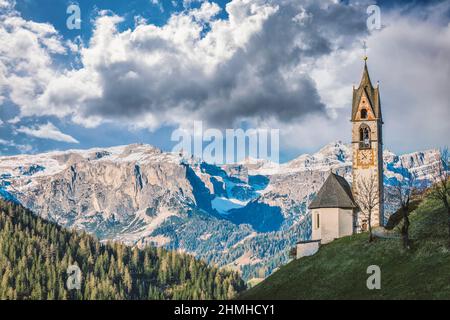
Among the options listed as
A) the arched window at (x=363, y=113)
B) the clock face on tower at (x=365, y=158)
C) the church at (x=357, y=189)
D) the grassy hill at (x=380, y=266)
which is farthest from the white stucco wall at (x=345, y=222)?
the arched window at (x=363, y=113)

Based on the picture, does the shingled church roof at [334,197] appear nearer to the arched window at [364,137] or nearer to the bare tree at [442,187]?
the arched window at [364,137]

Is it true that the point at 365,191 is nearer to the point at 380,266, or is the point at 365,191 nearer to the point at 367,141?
the point at 367,141

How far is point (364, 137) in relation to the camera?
127 metres

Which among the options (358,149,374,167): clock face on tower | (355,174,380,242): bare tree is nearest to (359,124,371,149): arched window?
(358,149,374,167): clock face on tower

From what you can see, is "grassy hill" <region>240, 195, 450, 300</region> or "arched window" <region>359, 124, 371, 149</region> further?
"arched window" <region>359, 124, 371, 149</region>

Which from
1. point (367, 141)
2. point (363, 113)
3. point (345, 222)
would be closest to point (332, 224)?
point (345, 222)

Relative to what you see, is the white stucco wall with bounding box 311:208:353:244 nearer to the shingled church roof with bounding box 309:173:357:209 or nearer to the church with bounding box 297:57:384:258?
the church with bounding box 297:57:384:258

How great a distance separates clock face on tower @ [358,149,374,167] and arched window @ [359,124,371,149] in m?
0.95

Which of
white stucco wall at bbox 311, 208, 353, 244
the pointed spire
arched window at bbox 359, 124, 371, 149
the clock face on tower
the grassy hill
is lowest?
the grassy hill

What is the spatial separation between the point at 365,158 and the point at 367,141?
10.4 ft

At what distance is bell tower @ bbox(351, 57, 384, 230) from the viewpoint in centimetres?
12281

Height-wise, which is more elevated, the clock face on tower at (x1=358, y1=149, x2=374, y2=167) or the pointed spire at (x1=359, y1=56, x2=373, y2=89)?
the pointed spire at (x1=359, y1=56, x2=373, y2=89)
